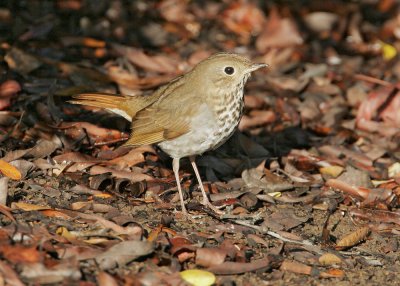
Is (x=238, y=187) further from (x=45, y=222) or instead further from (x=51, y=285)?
(x=51, y=285)

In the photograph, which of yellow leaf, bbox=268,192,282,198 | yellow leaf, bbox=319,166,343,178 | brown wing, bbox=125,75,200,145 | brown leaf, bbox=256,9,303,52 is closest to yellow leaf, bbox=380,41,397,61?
brown leaf, bbox=256,9,303,52

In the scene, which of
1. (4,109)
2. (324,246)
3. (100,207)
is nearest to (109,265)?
(100,207)

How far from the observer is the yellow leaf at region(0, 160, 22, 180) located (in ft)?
19.4

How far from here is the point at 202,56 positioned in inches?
363

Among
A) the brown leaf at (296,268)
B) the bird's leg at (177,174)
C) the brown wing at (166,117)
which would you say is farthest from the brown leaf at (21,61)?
the brown leaf at (296,268)

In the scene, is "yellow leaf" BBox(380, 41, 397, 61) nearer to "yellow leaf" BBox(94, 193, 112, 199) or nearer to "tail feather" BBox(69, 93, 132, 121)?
"tail feather" BBox(69, 93, 132, 121)

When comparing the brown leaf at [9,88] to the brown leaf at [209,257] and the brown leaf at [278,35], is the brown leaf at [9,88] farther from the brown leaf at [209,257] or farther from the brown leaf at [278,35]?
the brown leaf at [278,35]

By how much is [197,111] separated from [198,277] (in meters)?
1.91

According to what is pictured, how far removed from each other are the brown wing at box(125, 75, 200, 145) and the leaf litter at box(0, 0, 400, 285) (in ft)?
1.15

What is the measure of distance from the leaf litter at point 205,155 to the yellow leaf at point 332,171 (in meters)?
0.02

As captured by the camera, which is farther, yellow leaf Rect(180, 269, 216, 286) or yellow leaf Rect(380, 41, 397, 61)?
yellow leaf Rect(380, 41, 397, 61)

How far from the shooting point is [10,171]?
595cm

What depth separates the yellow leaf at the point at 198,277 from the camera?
15.6 feet

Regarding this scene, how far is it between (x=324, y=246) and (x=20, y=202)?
97.5 inches
